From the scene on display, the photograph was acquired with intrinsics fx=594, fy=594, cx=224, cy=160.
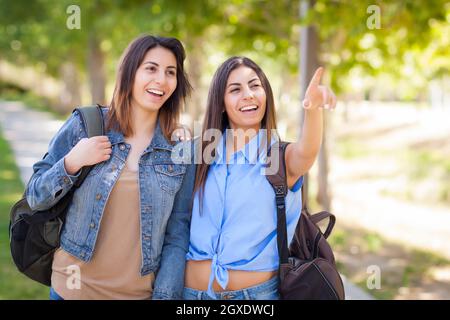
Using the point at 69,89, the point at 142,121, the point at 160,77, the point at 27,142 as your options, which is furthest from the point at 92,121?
the point at 69,89

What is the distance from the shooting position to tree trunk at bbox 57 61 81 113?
104 ft

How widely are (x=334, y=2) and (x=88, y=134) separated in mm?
4952

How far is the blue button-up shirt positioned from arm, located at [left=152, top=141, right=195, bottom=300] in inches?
1.8

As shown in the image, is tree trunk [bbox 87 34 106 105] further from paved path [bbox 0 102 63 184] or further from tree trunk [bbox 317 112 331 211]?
tree trunk [bbox 317 112 331 211]

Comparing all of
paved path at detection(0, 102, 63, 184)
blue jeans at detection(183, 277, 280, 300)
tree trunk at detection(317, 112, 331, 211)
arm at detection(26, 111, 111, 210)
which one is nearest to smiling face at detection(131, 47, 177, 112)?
arm at detection(26, 111, 111, 210)

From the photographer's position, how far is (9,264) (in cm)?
632

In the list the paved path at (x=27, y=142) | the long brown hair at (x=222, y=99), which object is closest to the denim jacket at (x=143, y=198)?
the long brown hair at (x=222, y=99)

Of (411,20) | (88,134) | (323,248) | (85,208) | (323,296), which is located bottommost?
(323,296)

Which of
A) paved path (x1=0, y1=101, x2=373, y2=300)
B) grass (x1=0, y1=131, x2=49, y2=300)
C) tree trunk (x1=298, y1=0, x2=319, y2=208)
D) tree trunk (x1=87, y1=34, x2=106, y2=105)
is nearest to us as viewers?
grass (x1=0, y1=131, x2=49, y2=300)

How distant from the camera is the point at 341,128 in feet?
105

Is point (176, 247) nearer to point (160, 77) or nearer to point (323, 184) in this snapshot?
point (160, 77)

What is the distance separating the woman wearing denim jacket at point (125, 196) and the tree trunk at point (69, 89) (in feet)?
94.3
